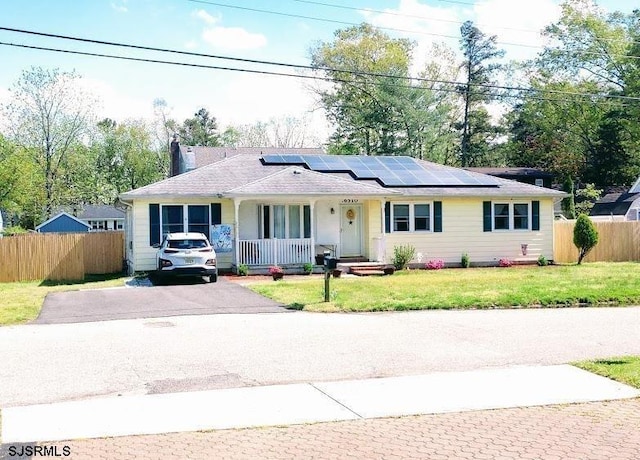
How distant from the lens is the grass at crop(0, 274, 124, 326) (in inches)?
558

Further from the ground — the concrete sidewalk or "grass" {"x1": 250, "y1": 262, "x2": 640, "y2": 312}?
"grass" {"x1": 250, "y1": 262, "x2": 640, "y2": 312}

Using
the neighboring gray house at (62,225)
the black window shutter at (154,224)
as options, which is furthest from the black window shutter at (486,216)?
the neighboring gray house at (62,225)

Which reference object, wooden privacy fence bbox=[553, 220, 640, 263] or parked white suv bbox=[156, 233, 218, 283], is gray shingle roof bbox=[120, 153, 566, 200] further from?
wooden privacy fence bbox=[553, 220, 640, 263]

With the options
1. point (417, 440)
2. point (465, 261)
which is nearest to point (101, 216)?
point (465, 261)

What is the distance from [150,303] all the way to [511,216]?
1706 cm

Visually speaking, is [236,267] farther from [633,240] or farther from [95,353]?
[633,240]

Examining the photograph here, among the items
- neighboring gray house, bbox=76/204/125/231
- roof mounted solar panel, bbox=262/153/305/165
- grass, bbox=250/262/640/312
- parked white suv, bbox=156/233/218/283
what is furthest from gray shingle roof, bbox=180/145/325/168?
neighboring gray house, bbox=76/204/125/231

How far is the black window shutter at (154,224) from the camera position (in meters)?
23.8

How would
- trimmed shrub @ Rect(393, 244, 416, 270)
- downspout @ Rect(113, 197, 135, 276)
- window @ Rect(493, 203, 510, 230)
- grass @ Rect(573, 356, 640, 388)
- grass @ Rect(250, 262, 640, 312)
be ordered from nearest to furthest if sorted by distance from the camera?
grass @ Rect(573, 356, 640, 388) < grass @ Rect(250, 262, 640, 312) < downspout @ Rect(113, 197, 135, 276) < trimmed shrub @ Rect(393, 244, 416, 270) < window @ Rect(493, 203, 510, 230)

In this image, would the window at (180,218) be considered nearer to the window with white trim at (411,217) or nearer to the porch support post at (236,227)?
the porch support post at (236,227)

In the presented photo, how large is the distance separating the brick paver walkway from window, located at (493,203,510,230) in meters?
21.3

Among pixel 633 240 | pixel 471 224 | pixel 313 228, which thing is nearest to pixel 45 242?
pixel 313 228

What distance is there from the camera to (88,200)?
72.6m

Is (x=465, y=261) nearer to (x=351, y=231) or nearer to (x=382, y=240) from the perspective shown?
(x=382, y=240)
